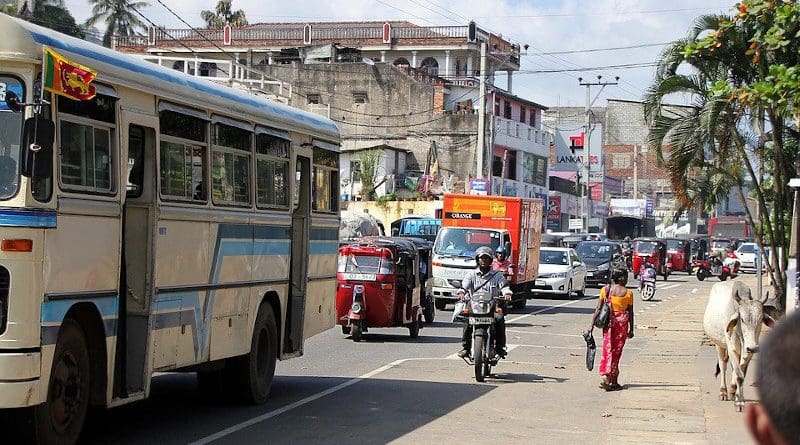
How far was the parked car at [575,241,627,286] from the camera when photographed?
5184cm

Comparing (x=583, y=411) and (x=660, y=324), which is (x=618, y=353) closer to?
(x=583, y=411)

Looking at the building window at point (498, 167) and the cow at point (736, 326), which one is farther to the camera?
the building window at point (498, 167)

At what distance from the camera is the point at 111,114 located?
987 cm

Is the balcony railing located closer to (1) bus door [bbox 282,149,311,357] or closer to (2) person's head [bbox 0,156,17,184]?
(1) bus door [bbox 282,149,311,357]

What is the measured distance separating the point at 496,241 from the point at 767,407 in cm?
3039

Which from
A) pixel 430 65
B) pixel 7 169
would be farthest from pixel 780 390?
pixel 430 65

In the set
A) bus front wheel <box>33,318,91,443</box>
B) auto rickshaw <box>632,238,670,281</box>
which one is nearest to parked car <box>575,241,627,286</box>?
auto rickshaw <box>632,238,670,281</box>

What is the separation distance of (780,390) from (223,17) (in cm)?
9674

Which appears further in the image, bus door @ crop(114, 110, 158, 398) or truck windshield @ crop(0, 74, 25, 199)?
bus door @ crop(114, 110, 158, 398)

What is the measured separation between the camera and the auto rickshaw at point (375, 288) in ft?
73.4

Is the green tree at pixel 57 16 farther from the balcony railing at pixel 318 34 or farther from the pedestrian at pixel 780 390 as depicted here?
the pedestrian at pixel 780 390

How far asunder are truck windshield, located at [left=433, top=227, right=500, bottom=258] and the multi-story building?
104 ft

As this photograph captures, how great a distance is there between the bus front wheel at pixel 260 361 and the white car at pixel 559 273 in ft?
89.3

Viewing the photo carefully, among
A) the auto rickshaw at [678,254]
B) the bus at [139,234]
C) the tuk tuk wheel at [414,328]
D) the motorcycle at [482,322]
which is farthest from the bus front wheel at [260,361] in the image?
the auto rickshaw at [678,254]
